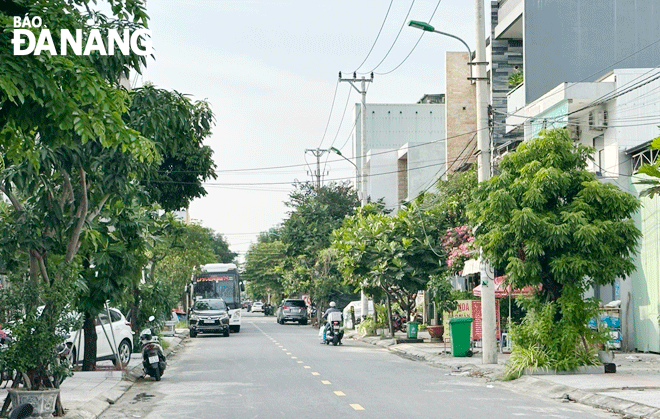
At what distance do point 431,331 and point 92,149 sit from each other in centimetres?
2362

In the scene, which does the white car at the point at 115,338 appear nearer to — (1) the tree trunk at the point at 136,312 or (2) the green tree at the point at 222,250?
(1) the tree trunk at the point at 136,312

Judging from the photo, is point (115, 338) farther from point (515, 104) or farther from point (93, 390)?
point (515, 104)

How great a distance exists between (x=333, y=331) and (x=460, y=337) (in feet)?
31.7

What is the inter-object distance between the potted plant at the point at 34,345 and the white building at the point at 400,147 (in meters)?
48.3

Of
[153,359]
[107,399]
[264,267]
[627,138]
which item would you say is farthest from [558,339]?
[264,267]

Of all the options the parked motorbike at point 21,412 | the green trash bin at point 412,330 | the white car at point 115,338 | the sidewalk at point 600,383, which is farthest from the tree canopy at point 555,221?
the green trash bin at point 412,330

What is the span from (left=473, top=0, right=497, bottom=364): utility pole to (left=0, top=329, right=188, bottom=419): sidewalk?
28.2ft

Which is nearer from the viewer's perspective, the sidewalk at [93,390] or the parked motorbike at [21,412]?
the parked motorbike at [21,412]

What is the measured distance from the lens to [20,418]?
25.4 feet

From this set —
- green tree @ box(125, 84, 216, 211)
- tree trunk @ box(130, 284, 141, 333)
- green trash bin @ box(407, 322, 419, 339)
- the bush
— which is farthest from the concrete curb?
green trash bin @ box(407, 322, 419, 339)

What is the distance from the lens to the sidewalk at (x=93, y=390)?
48.2ft

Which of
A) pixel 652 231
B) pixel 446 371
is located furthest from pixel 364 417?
pixel 652 231

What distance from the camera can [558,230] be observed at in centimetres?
1939

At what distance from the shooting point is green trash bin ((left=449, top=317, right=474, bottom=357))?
1059 inches
